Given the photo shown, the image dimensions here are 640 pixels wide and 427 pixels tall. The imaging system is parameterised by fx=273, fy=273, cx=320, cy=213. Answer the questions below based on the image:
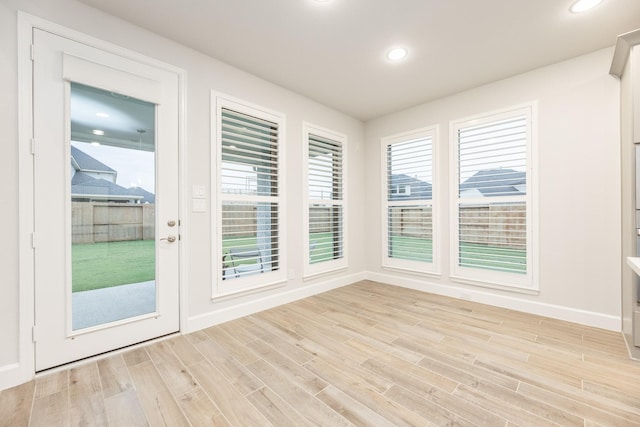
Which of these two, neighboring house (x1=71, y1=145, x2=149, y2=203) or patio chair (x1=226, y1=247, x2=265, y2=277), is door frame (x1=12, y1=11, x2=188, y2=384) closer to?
neighboring house (x1=71, y1=145, x2=149, y2=203)

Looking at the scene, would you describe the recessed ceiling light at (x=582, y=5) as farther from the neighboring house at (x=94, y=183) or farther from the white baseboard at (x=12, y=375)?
the white baseboard at (x=12, y=375)

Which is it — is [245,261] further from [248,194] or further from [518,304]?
[518,304]

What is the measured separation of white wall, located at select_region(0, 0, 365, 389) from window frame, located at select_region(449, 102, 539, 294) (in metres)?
1.46

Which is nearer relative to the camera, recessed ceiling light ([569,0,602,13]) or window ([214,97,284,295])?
recessed ceiling light ([569,0,602,13])

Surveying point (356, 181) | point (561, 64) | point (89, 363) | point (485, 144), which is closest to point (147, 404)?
point (89, 363)

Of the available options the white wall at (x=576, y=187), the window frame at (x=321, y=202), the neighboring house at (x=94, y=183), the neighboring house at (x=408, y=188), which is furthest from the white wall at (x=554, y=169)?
the neighboring house at (x=408, y=188)

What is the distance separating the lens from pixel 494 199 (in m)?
3.24

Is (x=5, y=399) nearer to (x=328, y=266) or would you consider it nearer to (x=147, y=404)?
(x=147, y=404)

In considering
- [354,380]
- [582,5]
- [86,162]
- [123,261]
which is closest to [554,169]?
[582,5]

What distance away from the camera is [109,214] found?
7.24ft

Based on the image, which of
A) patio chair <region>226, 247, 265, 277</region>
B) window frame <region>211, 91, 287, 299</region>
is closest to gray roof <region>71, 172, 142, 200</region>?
window frame <region>211, 91, 287, 299</region>

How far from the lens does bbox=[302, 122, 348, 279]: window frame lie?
3.63 m

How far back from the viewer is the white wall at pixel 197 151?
176 centimetres

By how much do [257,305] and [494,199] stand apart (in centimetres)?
304
